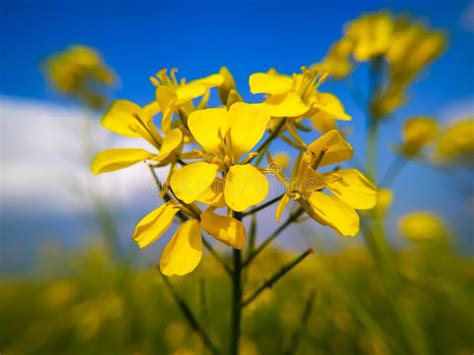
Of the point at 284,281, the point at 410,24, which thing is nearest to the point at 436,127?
the point at 410,24

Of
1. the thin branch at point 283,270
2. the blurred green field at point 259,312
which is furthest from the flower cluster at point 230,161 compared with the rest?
the blurred green field at point 259,312

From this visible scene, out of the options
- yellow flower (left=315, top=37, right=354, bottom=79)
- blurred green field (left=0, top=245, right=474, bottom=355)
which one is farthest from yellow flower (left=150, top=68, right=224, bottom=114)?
yellow flower (left=315, top=37, right=354, bottom=79)

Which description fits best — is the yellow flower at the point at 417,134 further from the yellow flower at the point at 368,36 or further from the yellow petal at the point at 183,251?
the yellow petal at the point at 183,251

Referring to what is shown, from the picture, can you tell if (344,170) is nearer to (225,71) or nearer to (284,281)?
(225,71)

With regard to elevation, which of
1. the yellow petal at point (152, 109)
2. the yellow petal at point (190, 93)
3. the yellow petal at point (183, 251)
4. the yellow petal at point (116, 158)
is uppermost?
the yellow petal at point (190, 93)

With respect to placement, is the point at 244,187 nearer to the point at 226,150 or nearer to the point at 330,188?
the point at 226,150
